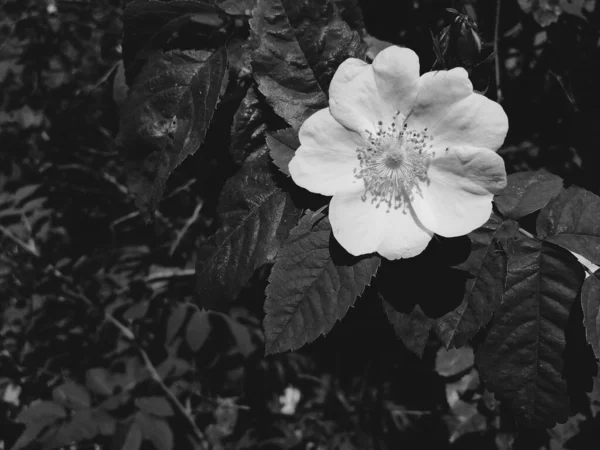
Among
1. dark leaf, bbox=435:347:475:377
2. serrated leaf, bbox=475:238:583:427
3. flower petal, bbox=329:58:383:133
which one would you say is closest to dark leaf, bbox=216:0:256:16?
flower petal, bbox=329:58:383:133

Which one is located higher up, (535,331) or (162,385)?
(535,331)

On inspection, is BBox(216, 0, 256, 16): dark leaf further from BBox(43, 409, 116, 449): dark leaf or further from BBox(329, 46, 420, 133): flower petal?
BBox(43, 409, 116, 449): dark leaf

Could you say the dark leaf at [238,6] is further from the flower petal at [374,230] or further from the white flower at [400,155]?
the flower petal at [374,230]

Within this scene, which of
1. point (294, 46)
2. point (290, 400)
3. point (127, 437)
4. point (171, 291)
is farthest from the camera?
point (290, 400)

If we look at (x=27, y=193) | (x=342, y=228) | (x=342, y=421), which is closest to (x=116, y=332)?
(x=27, y=193)

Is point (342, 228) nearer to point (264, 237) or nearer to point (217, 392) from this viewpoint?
point (264, 237)

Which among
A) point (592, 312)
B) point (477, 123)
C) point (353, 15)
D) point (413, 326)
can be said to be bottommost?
point (413, 326)

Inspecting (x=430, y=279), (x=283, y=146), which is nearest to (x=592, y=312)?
(x=430, y=279)

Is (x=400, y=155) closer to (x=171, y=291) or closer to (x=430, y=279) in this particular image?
(x=430, y=279)
